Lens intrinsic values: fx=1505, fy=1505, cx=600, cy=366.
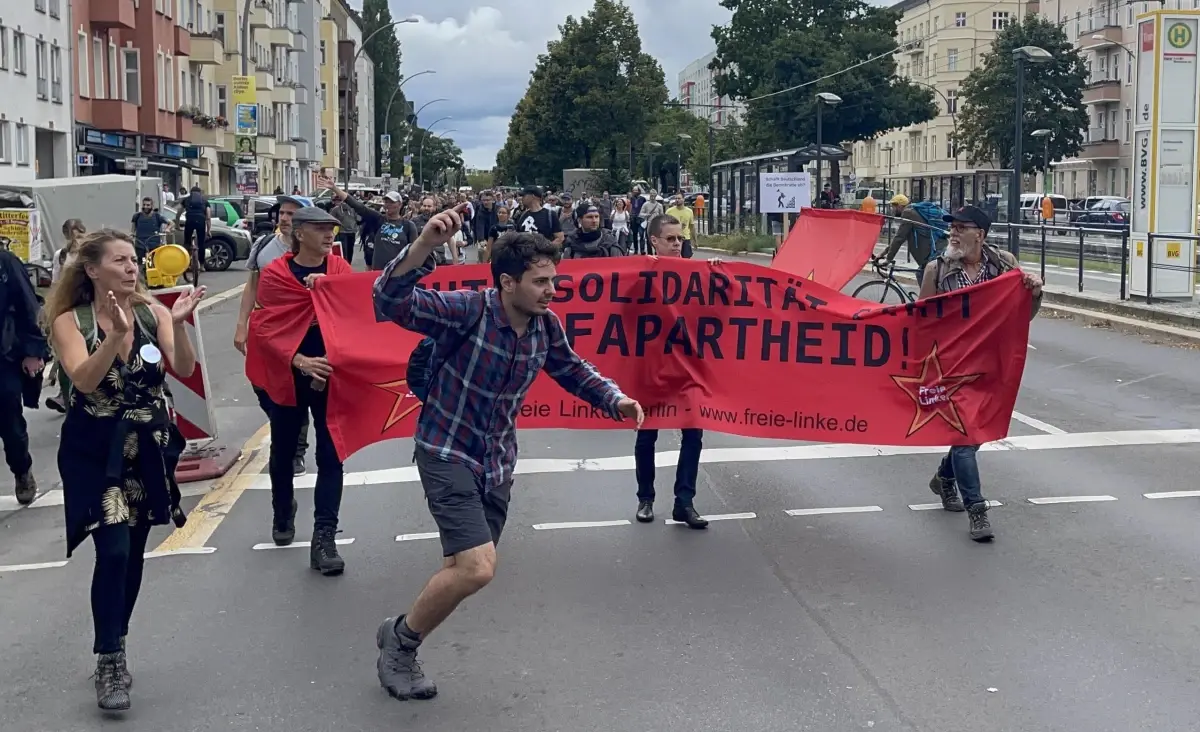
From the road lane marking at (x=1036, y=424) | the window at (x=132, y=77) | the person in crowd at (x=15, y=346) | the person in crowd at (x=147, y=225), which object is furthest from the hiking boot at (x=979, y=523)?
the window at (x=132, y=77)

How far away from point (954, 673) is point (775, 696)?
2.42 feet

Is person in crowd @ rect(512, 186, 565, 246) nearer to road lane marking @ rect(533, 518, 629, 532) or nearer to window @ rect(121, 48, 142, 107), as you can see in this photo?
road lane marking @ rect(533, 518, 629, 532)

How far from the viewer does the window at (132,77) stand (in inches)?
2016

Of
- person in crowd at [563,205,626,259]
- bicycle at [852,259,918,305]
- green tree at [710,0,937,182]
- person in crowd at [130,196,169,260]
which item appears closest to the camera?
person in crowd at [563,205,626,259]

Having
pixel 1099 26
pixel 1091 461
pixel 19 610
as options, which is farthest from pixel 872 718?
pixel 1099 26

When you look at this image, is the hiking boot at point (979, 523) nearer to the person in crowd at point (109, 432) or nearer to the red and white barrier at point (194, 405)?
the person in crowd at point (109, 432)

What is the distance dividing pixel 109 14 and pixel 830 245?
41.6 metres

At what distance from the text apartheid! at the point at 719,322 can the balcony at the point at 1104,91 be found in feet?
268

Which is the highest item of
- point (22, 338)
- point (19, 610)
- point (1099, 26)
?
point (1099, 26)

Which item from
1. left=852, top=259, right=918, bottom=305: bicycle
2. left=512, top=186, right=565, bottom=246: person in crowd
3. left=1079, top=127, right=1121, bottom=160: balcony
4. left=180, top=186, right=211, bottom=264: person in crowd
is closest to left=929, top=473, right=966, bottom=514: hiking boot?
left=512, top=186, right=565, bottom=246: person in crowd

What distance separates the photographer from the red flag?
10.6 metres

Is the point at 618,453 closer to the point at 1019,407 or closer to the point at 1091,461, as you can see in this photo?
the point at 1091,461

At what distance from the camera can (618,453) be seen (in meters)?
10.6

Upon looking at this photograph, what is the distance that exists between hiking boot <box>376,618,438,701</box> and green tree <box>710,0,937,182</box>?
61992 millimetres
